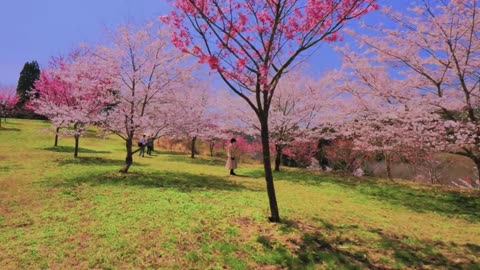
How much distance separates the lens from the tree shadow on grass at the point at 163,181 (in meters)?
11.9

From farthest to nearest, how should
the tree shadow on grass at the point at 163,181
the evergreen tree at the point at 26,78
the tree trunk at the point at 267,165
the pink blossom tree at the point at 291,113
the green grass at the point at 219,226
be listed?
the evergreen tree at the point at 26,78
the pink blossom tree at the point at 291,113
the tree shadow on grass at the point at 163,181
the tree trunk at the point at 267,165
the green grass at the point at 219,226

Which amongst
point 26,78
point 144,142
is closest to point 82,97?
point 144,142

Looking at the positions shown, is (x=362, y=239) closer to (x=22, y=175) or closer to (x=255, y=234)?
(x=255, y=234)

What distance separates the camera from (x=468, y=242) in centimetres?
732

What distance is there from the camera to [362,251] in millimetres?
6520

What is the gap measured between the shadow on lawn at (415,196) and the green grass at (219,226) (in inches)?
1.6

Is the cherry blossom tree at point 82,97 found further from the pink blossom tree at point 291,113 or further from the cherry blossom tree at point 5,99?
the cherry blossom tree at point 5,99

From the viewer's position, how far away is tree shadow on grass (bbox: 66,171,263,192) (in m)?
11.9

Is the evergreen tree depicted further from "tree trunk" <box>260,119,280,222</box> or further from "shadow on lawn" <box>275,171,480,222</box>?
"tree trunk" <box>260,119,280,222</box>

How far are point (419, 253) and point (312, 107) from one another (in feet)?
42.6

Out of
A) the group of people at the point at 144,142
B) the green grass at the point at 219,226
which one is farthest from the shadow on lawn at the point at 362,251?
the group of people at the point at 144,142

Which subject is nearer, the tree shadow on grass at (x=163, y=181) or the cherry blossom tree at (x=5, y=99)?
the tree shadow on grass at (x=163, y=181)

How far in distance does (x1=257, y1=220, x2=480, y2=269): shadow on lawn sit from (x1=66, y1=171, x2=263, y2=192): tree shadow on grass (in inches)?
195

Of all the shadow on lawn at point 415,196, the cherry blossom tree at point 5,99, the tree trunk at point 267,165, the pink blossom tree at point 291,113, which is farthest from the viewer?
the cherry blossom tree at point 5,99
